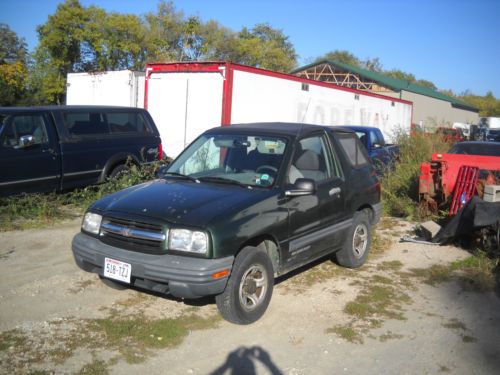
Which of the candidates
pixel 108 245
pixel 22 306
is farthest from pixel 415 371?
pixel 22 306

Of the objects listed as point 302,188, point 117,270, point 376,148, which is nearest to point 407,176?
point 376,148

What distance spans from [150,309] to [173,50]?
115 feet

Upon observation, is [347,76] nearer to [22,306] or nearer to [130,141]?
[130,141]

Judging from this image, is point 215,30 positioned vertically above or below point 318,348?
above

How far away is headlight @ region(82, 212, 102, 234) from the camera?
4.54 m

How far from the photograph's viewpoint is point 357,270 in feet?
20.2

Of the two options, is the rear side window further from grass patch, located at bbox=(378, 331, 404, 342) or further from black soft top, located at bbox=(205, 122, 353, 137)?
grass patch, located at bbox=(378, 331, 404, 342)

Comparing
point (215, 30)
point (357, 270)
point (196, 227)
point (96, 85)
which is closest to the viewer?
point (196, 227)

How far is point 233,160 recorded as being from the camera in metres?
5.24

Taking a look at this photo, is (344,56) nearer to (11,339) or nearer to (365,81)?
(365,81)

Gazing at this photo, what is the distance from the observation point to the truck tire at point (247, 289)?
4.18 m

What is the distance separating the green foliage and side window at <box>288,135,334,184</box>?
4.04 metres

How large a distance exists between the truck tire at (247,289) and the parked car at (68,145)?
5.30m

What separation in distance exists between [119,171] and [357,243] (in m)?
5.30
